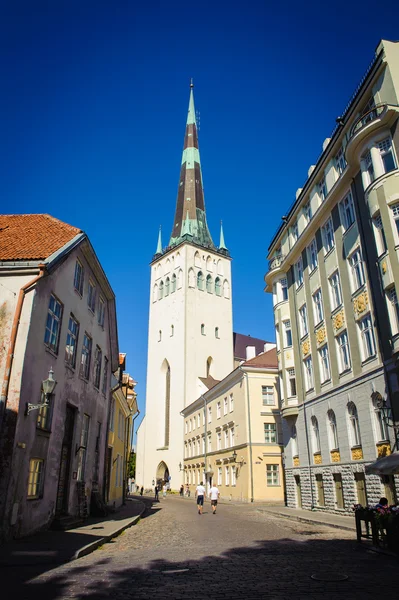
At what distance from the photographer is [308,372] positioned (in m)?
26.7

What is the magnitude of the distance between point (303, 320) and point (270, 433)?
14160 mm

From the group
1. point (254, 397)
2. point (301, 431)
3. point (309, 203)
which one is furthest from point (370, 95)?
point (254, 397)

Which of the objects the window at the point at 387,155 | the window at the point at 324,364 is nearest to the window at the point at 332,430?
the window at the point at 324,364

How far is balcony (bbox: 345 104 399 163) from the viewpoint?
18.0 metres

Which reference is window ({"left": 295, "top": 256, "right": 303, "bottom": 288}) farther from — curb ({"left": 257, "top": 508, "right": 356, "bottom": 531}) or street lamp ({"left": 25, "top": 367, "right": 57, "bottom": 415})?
street lamp ({"left": 25, "top": 367, "right": 57, "bottom": 415})

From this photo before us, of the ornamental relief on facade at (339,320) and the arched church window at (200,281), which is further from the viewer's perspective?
the arched church window at (200,281)

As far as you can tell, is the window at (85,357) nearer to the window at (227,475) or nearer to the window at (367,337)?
the window at (367,337)

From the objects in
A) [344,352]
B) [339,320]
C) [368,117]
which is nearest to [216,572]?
[344,352]

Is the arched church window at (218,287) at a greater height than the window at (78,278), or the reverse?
the arched church window at (218,287)

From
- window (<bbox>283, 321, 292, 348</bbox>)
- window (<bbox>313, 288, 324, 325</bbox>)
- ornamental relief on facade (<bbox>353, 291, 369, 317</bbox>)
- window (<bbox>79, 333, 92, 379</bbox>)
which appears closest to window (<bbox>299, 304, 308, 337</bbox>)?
window (<bbox>313, 288, 324, 325</bbox>)

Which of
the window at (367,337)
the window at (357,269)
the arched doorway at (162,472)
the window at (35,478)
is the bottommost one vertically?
the window at (35,478)

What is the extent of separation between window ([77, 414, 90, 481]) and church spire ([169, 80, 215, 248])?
56.9m

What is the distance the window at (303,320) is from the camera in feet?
89.0

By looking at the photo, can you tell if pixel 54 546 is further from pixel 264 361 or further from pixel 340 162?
pixel 264 361
